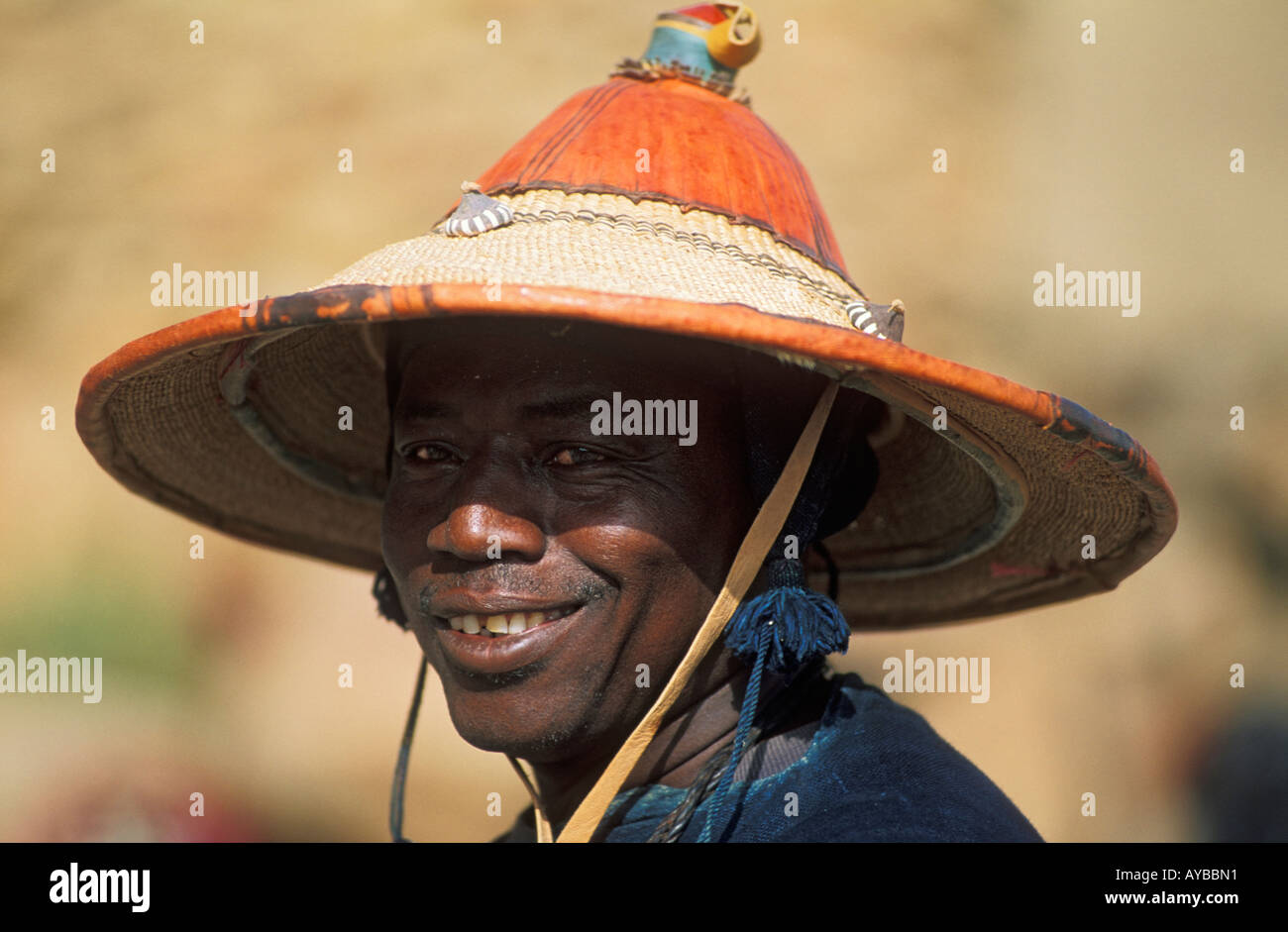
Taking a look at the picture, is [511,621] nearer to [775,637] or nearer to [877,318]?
[775,637]

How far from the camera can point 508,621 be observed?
5.96 ft

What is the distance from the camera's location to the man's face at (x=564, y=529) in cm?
178

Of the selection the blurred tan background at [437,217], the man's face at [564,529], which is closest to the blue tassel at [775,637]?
the man's face at [564,529]

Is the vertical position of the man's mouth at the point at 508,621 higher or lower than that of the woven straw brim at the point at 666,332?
lower

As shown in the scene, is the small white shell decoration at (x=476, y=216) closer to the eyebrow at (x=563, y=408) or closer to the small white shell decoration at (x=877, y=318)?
the eyebrow at (x=563, y=408)

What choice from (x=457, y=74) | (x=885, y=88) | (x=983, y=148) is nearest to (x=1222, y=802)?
(x=983, y=148)

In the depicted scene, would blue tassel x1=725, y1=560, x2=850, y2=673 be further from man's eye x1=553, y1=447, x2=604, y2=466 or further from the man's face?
man's eye x1=553, y1=447, x2=604, y2=466

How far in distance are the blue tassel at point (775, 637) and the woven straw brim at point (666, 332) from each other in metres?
0.37

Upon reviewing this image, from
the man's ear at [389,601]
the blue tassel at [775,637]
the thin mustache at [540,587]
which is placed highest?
the man's ear at [389,601]

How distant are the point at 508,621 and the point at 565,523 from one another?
0.19 metres

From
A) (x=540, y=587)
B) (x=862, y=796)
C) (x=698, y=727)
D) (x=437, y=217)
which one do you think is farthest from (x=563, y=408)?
(x=437, y=217)
